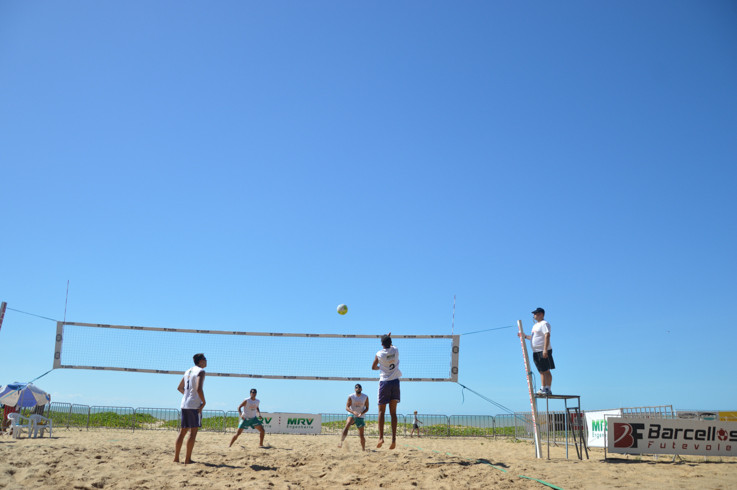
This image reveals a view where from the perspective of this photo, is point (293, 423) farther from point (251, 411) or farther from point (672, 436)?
point (672, 436)

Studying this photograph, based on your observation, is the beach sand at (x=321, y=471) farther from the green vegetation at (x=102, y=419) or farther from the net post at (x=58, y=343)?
the green vegetation at (x=102, y=419)

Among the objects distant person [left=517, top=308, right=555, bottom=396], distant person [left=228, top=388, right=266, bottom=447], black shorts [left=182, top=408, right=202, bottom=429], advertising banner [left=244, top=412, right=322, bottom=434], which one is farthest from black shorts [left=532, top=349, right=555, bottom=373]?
advertising banner [left=244, top=412, right=322, bottom=434]

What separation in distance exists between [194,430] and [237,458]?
87cm

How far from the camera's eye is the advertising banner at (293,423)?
2038 centimetres

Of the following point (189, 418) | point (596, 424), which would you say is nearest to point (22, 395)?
point (189, 418)

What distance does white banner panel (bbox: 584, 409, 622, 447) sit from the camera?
37.9ft

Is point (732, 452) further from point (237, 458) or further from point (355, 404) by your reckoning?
point (237, 458)

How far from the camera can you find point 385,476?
20.4ft

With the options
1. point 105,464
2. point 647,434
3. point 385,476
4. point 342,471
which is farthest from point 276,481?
point 647,434

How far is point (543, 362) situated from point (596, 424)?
4.91 metres

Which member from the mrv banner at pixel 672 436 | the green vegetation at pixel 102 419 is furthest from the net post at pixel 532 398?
the green vegetation at pixel 102 419

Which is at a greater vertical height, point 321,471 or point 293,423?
point 321,471

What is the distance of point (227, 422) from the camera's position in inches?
878

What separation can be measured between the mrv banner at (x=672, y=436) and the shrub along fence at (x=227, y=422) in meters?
9.75
